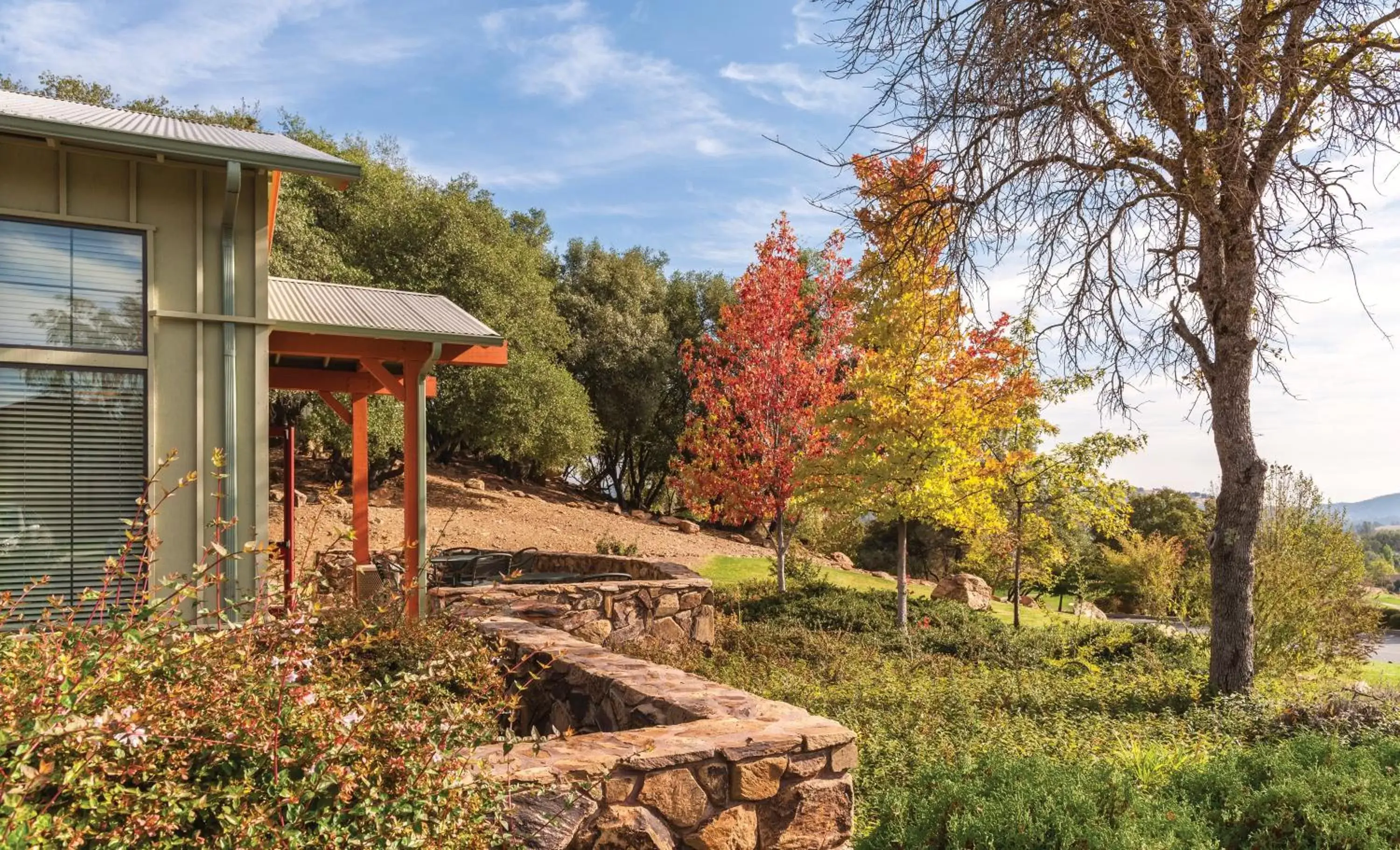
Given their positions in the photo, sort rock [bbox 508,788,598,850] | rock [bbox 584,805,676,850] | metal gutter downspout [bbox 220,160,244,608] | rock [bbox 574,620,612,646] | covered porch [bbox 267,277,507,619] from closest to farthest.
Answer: rock [bbox 508,788,598,850] → rock [bbox 584,805,676,850] → metal gutter downspout [bbox 220,160,244,608] → covered porch [bbox 267,277,507,619] → rock [bbox 574,620,612,646]

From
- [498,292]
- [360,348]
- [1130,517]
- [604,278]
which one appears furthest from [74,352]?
[1130,517]

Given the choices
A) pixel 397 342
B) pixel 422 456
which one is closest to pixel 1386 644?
pixel 422 456

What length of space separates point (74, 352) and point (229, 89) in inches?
649

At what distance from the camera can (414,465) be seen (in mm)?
8266

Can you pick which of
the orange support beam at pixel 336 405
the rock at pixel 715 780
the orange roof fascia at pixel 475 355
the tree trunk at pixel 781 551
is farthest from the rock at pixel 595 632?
the rock at pixel 715 780

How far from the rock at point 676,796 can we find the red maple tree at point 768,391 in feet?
33.1

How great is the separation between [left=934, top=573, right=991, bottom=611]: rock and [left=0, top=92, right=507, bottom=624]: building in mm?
12204

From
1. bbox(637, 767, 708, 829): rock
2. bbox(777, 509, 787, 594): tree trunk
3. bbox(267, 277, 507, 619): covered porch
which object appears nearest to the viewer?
bbox(637, 767, 708, 829): rock

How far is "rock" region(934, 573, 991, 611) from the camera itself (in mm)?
16156

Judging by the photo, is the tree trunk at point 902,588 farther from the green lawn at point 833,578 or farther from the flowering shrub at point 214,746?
the flowering shrub at point 214,746

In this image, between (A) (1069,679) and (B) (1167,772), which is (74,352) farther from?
(A) (1069,679)

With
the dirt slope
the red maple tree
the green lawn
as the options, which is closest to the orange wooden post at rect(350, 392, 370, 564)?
the dirt slope

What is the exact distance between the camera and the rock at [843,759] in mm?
3863

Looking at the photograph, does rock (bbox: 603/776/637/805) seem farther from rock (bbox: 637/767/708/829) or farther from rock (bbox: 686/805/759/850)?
rock (bbox: 686/805/759/850)
